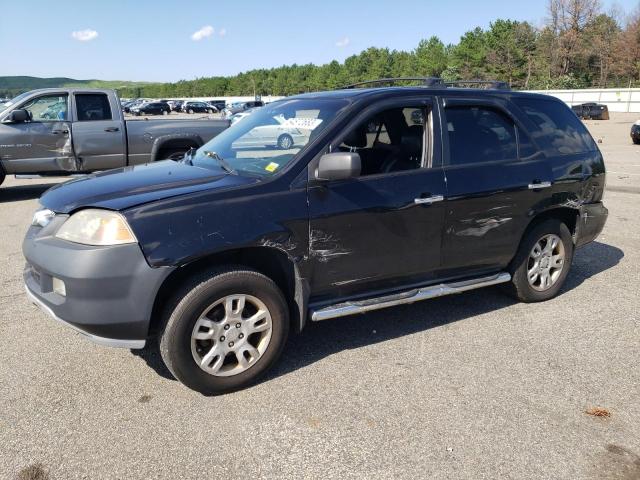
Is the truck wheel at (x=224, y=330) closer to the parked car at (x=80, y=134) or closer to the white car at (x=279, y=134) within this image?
the white car at (x=279, y=134)

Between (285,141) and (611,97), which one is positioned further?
(611,97)

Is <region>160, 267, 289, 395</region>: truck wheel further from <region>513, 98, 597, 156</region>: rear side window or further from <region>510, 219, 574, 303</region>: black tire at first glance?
<region>513, 98, 597, 156</region>: rear side window

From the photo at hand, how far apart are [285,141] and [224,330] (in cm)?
141

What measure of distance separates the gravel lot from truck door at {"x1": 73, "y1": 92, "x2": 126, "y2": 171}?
582 centimetres

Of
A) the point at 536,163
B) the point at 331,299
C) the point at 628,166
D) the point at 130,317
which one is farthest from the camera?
the point at 628,166

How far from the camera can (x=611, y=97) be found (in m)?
54.2

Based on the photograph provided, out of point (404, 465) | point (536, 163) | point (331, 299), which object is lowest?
point (404, 465)

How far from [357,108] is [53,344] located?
9.33ft

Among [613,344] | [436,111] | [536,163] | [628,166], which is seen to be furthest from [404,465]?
[628,166]

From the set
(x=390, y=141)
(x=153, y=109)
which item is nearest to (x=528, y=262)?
(x=390, y=141)

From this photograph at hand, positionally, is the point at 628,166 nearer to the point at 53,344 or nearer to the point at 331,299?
the point at 331,299

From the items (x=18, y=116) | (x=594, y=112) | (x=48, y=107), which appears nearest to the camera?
(x=18, y=116)

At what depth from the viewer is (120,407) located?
3.17 metres

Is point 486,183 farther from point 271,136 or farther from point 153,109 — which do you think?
Result: point 153,109
